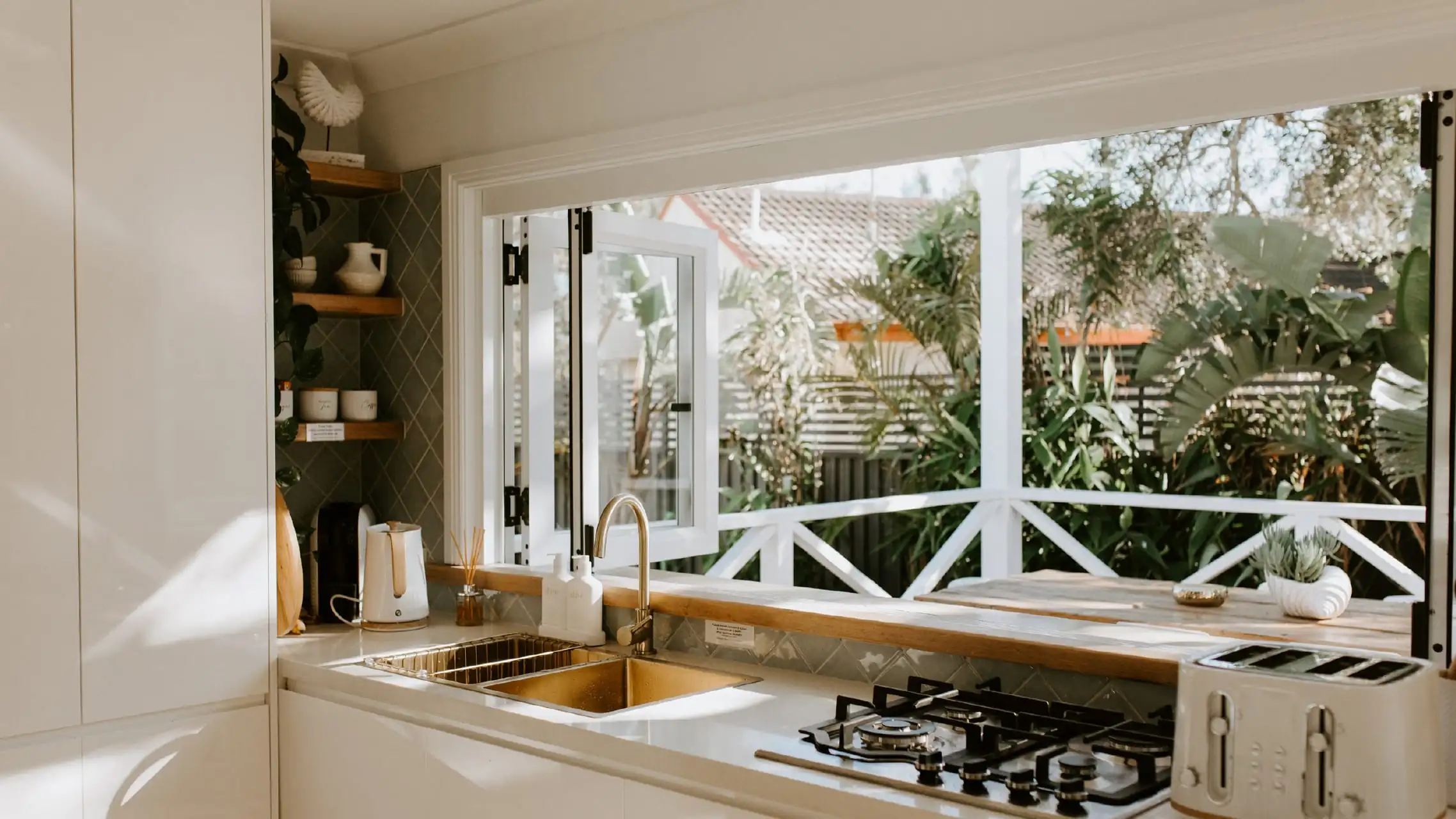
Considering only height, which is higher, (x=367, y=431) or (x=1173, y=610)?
(x=367, y=431)

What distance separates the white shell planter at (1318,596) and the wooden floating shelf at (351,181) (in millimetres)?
2915

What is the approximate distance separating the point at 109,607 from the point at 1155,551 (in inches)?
184

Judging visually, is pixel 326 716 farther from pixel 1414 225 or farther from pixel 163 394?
pixel 1414 225

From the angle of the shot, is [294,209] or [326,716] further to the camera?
[294,209]

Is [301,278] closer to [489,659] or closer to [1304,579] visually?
[489,659]

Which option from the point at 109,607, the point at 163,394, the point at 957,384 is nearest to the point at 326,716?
the point at 109,607

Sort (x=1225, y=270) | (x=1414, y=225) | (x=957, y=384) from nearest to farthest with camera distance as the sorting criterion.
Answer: (x=1414, y=225), (x=1225, y=270), (x=957, y=384)

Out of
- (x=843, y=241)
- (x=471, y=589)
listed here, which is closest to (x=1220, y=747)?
(x=471, y=589)

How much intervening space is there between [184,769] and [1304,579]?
3.13m

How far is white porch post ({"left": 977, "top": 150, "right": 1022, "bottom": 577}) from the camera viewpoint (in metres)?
5.64

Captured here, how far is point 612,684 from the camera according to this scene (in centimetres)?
283

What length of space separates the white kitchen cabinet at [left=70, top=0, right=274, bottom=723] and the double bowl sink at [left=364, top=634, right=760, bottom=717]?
16.0 inches

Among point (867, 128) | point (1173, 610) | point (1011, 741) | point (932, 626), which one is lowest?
point (1173, 610)

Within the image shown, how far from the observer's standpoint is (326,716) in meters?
2.73
